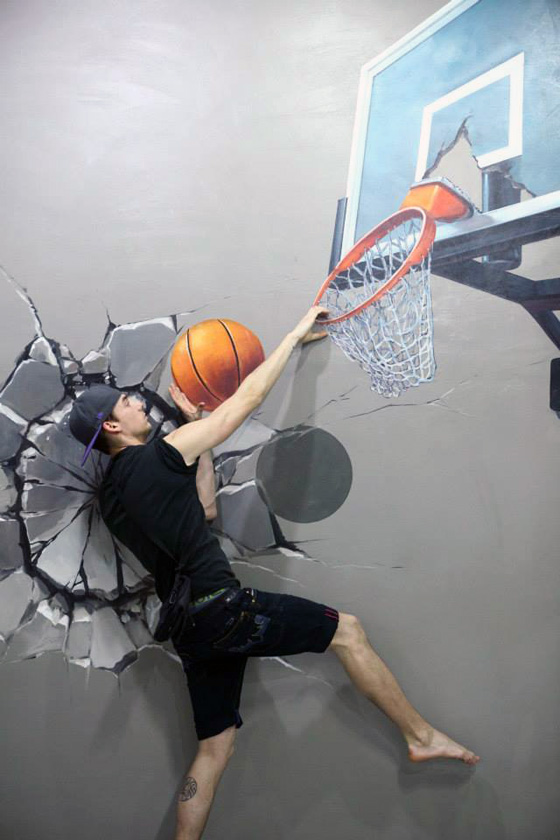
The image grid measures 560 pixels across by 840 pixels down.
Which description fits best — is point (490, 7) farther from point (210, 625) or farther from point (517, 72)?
point (210, 625)

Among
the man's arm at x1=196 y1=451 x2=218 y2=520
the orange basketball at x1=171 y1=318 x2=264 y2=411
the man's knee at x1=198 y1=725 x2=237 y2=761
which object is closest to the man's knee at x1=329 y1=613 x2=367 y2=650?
the man's knee at x1=198 y1=725 x2=237 y2=761

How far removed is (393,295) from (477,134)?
0.61 metres

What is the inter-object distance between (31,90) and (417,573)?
2.12 m

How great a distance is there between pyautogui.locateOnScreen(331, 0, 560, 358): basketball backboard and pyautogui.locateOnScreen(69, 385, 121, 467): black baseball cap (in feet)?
2.85

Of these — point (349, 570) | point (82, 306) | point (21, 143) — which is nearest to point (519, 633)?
point (349, 570)

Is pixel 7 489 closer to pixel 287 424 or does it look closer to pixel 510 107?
pixel 287 424

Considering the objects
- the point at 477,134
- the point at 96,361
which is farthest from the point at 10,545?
the point at 477,134

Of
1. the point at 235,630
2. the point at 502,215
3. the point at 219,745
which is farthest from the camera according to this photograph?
the point at 502,215

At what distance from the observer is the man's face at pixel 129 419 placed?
6.28 feet

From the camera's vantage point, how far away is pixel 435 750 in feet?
6.22

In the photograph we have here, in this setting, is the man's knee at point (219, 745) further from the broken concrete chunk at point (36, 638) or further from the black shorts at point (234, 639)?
the broken concrete chunk at point (36, 638)

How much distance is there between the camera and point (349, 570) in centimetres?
200

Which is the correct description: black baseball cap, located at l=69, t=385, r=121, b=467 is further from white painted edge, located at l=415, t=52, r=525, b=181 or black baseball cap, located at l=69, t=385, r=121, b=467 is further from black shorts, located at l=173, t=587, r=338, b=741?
white painted edge, located at l=415, t=52, r=525, b=181

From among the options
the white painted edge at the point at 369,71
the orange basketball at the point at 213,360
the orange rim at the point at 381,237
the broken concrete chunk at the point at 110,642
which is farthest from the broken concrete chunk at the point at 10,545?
the white painted edge at the point at 369,71
